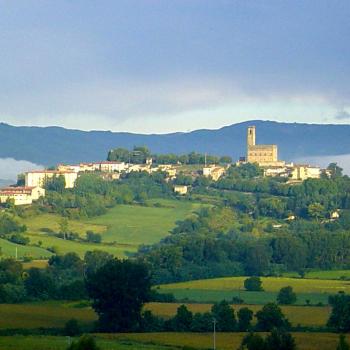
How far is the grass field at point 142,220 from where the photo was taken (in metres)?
105

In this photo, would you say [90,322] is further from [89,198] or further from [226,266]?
[89,198]

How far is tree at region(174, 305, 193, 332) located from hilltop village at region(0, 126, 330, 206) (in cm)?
6938

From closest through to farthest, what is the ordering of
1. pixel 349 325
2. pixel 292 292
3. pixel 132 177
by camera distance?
pixel 349 325 → pixel 292 292 → pixel 132 177

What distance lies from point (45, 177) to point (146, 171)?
14.3 m

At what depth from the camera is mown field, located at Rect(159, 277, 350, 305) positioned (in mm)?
64581

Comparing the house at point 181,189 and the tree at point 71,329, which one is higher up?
the house at point 181,189

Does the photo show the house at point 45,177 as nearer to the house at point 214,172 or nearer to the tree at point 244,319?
the house at point 214,172

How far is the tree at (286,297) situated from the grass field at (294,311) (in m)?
2.09

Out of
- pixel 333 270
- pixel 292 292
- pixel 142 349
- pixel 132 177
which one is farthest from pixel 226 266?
pixel 132 177

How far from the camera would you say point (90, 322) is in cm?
5344

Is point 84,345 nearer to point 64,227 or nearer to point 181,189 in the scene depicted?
point 64,227

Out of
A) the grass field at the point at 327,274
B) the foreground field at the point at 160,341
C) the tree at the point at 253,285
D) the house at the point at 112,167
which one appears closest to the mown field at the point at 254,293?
the tree at the point at 253,285

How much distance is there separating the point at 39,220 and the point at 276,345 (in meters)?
74.7

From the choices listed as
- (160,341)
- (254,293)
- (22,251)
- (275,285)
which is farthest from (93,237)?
(160,341)
